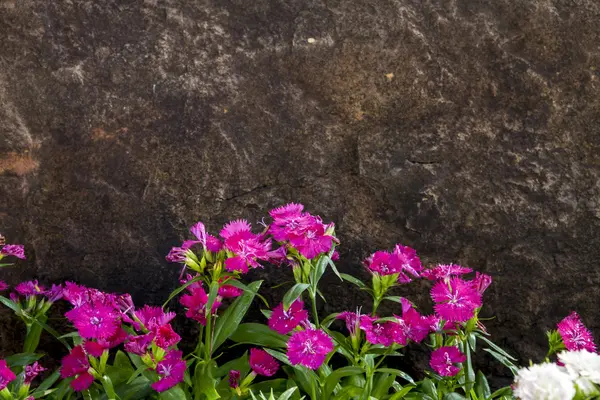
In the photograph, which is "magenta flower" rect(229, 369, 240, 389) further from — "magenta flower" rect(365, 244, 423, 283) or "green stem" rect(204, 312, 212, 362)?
"magenta flower" rect(365, 244, 423, 283)

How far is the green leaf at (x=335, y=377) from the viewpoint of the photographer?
171 cm

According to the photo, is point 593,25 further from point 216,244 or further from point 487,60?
point 216,244

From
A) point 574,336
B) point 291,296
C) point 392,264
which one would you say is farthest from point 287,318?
point 574,336

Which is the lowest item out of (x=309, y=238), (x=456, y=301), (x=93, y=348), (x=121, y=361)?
(x=121, y=361)

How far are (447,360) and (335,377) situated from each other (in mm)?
255

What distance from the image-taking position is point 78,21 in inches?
84.7

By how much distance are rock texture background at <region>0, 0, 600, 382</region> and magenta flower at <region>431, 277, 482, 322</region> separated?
1.26 feet

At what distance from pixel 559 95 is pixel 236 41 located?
88 cm

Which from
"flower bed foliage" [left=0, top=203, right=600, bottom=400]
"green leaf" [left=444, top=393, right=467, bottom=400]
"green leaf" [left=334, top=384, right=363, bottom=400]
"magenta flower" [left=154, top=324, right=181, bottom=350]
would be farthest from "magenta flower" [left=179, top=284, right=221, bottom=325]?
"green leaf" [left=444, top=393, right=467, bottom=400]

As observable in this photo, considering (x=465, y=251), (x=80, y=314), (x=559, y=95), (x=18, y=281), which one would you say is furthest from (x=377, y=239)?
(x=18, y=281)

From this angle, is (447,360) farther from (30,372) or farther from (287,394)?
(30,372)

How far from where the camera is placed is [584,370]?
1.21 m

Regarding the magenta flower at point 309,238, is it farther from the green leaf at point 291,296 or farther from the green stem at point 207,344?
the green stem at point 207,344

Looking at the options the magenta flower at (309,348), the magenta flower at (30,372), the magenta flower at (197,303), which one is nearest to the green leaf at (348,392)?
the magenta flower at (309,348)
